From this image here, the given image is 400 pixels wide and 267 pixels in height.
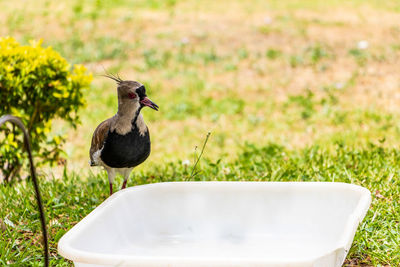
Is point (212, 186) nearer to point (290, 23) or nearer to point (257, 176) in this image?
point (257, 176)

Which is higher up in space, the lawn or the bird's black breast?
the bird's black breast

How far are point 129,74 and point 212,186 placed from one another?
5503 millimetres

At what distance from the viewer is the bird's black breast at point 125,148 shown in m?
3.00

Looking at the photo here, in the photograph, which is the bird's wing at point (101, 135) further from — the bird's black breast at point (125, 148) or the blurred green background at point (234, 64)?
the blurred green background at point (234, 64)

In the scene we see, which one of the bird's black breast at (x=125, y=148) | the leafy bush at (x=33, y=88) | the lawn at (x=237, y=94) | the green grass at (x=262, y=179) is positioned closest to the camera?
the bird's black breast at (x=125, y=148)

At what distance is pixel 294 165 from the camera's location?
4.58 metres

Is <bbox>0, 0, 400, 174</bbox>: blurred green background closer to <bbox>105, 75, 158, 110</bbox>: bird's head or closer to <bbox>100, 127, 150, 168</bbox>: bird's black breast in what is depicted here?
<bbox>100, 127, 150, 168</bbox>: bird's black breast

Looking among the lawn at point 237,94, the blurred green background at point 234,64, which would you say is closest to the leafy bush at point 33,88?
the lawn at point 237,94

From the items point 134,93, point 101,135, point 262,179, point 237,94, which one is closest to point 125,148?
point 101,135

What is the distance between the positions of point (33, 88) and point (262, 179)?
187 centimetres

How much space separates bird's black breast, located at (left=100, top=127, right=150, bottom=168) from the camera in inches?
118

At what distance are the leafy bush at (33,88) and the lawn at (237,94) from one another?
34 cm

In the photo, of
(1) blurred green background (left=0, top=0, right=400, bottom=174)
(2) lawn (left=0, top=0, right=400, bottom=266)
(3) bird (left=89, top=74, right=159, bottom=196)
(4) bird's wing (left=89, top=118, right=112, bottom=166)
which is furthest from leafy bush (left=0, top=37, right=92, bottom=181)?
(3) bird (left=89, top=74, right=159, bottom=196)

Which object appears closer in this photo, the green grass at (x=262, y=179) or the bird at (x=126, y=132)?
the bird at (x=126, y=132)
